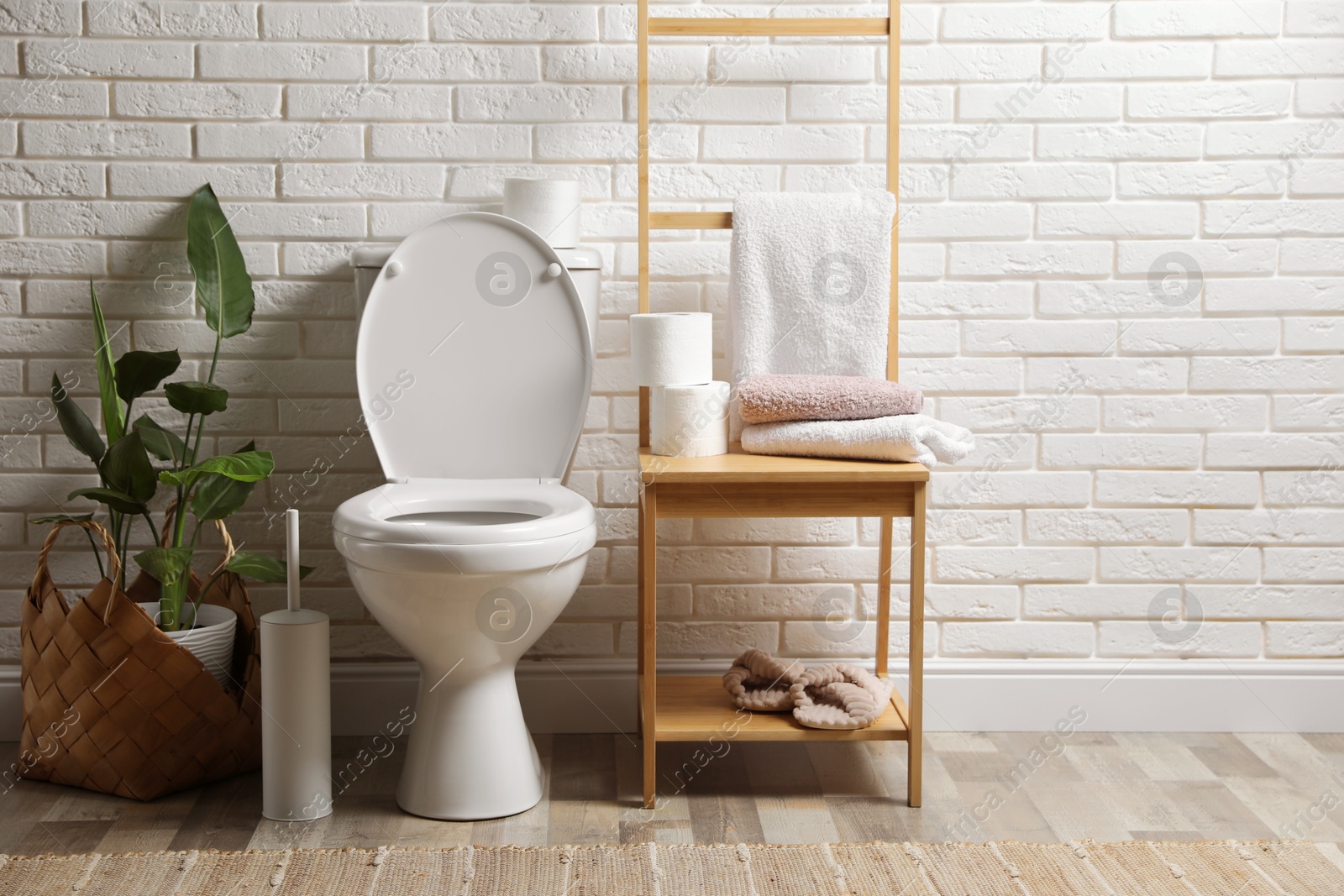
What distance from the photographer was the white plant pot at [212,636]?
5.67ft

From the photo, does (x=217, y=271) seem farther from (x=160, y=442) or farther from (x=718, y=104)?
(x=718, y=104)

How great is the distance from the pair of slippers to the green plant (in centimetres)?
75

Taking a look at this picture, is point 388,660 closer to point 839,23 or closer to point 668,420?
point 668,420

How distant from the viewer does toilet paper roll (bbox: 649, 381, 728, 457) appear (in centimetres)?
167

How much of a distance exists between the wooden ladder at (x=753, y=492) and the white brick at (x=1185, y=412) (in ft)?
1.49

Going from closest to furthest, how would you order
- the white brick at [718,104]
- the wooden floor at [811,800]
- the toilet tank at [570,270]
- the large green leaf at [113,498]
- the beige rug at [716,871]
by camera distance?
the beige rug at [716,871]
the wooden floor at [811,800]
the large green leaf at [113,498]
the toilet tank at [570,270]
the white brick at [718,104]

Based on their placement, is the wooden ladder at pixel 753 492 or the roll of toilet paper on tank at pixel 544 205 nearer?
the wooden ladder at pixel 753 492

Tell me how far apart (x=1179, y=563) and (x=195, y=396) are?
1700mm

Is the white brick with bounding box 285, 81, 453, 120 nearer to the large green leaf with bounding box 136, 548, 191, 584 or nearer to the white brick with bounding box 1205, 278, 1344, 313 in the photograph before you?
the large green leaf with bounding box 136, 548, 191, 584

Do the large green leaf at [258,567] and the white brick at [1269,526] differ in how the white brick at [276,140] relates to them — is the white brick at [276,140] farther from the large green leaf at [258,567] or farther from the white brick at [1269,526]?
the white brick at [1269,526]

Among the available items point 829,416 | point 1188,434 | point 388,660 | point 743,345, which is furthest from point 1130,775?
point 388,660

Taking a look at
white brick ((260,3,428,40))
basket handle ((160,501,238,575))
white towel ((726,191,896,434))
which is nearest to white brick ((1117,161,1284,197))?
white towel ((726,191,896,434))

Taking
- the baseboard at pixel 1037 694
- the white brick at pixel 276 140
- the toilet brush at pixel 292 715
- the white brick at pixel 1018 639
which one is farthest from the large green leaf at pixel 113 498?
the white brick at pixel 1018 639

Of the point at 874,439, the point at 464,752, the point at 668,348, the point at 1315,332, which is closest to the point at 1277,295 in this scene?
the point at 1315,332
